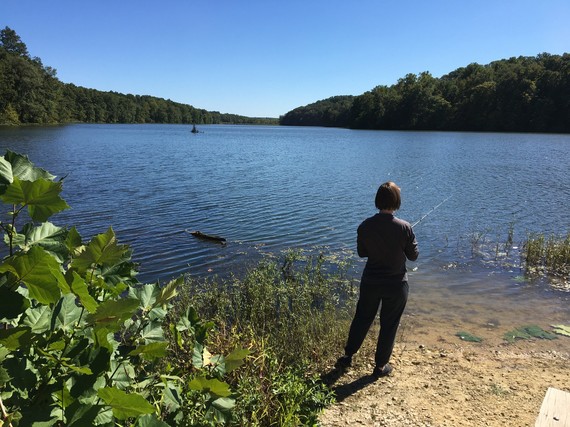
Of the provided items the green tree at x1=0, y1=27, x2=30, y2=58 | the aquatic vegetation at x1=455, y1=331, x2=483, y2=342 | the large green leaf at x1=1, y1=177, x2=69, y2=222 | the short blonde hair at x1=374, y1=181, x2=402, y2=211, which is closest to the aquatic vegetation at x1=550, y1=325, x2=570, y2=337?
the aquatic vegetation at x1=455, y1=331, x2=483, y2=342

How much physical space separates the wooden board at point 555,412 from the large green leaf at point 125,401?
2924 mm

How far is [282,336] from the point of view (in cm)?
567

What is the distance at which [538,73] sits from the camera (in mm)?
92250

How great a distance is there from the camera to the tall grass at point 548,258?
1066 centimetres

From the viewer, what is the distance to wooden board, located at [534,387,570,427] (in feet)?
9.80

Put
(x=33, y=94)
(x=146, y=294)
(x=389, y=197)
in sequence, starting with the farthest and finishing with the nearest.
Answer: (x=33, y=94) < (x=389, y=197) < (x=146, y=294)

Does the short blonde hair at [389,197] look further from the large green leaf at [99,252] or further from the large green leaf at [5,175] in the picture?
the large green leaf at [5,175]

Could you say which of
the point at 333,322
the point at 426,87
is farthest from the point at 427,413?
the point at 426,87

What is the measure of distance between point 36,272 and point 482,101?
110m

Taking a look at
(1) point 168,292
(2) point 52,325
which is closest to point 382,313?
(1) point 168,292

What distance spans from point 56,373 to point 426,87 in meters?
126

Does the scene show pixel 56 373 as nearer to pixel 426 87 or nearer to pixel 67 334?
pixel 67 334

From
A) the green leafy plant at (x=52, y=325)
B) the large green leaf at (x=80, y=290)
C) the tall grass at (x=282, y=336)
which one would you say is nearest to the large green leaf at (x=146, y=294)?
the green leafy plant at (x=52, y=325)

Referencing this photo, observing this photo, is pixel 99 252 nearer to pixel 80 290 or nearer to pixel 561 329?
pixel 80 290
